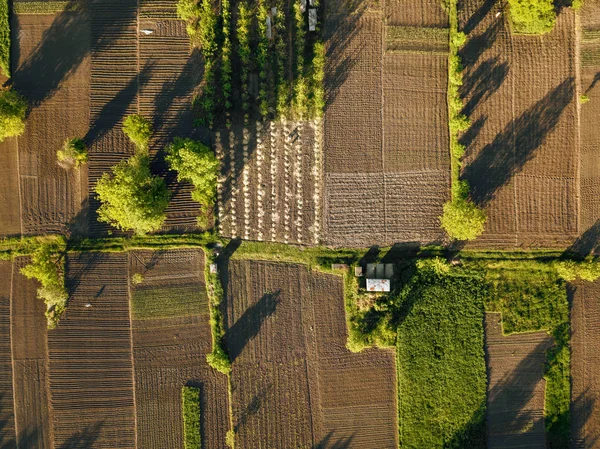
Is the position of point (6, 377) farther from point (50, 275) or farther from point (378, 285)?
point (378, 285)

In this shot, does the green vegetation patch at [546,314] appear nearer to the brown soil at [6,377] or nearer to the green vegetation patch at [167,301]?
the green vegetation patch at [167,301]

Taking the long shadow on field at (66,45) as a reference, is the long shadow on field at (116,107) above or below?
below

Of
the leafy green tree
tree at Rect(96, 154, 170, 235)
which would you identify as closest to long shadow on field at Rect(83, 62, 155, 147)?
tree at Rect(96, 154, 170, 235)

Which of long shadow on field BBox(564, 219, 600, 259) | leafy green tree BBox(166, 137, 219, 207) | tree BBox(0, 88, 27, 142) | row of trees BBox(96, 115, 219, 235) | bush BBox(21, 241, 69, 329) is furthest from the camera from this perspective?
long shadow on field BBox(564, 219, 600, 259)

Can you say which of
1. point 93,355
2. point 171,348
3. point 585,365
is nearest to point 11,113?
point 93,355

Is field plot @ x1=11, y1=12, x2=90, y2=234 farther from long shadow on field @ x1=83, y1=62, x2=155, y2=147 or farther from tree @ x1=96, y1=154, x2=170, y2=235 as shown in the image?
tree @ x1=96, y1=154, x2=170, y2=235

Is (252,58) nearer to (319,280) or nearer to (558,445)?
(319,280)

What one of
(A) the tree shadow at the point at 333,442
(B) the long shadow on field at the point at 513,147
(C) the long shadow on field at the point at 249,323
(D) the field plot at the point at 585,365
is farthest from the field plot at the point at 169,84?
(D) the field plot at the point at 585,365
